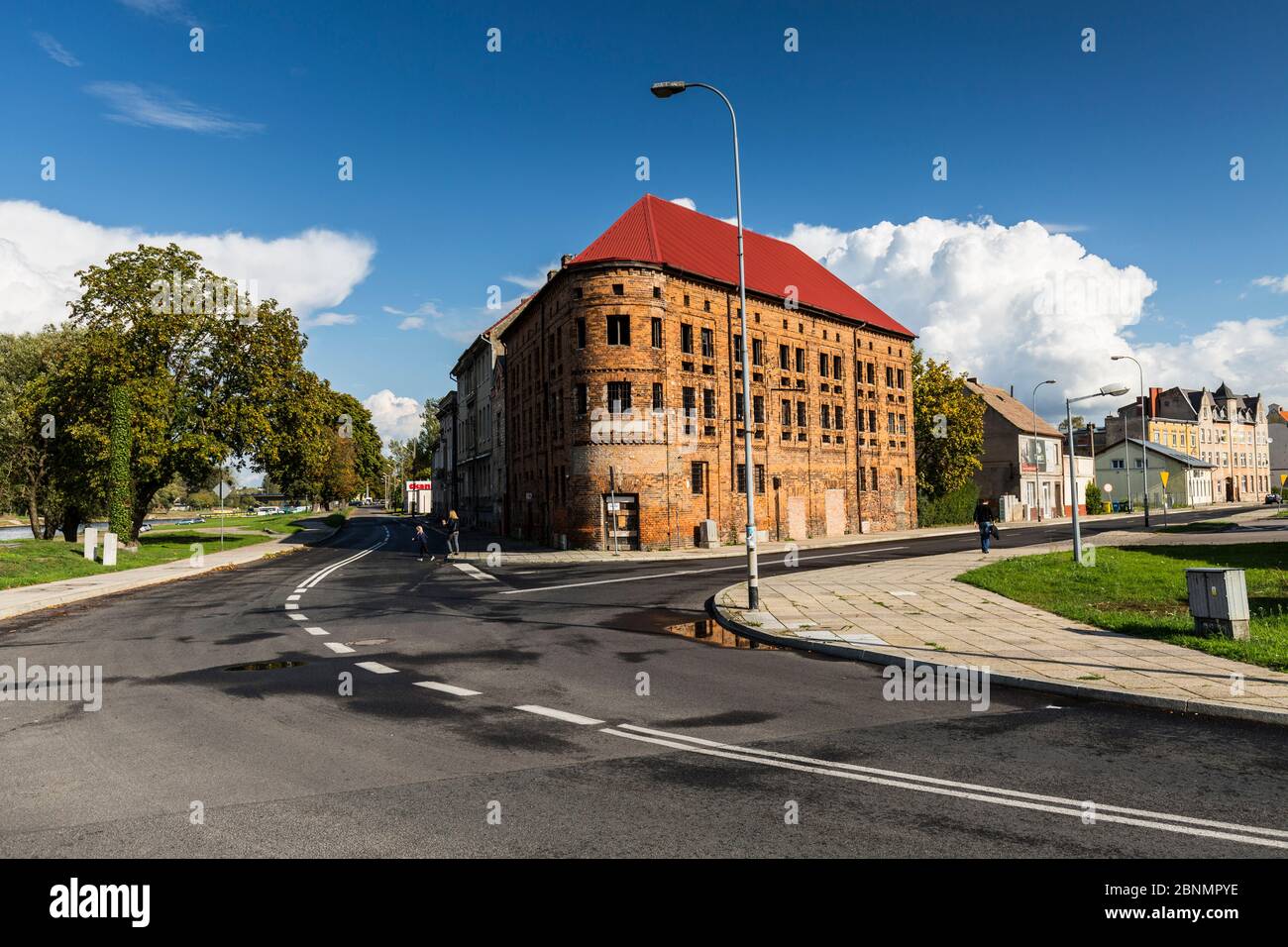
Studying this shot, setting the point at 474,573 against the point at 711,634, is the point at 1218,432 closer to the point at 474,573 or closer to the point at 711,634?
the point at 474,573

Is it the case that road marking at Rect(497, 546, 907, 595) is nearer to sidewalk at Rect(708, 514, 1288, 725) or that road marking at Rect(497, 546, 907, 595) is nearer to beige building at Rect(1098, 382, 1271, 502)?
sidewalk at Rect(708, 514, 1288, 725)

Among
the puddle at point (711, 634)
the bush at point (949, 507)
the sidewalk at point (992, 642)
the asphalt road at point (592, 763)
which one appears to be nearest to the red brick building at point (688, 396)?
the bush at point (949, 507)

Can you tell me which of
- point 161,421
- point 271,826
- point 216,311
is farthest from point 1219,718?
point 216,311

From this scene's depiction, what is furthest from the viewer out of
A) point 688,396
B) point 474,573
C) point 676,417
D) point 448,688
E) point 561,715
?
point 688,396

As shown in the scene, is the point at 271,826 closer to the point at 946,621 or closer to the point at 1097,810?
the point at 1097,810

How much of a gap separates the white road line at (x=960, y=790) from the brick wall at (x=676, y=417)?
2869 cm

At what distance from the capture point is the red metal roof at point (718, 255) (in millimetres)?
38562

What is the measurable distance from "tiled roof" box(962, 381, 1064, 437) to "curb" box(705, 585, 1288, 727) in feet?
215

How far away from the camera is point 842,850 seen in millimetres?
4371

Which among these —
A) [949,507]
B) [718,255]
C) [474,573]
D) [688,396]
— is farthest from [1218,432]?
[474,573]

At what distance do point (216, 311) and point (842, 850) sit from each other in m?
42.7

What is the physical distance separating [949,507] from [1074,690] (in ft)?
175

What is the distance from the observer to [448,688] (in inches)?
348

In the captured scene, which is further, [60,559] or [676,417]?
[676,417]
